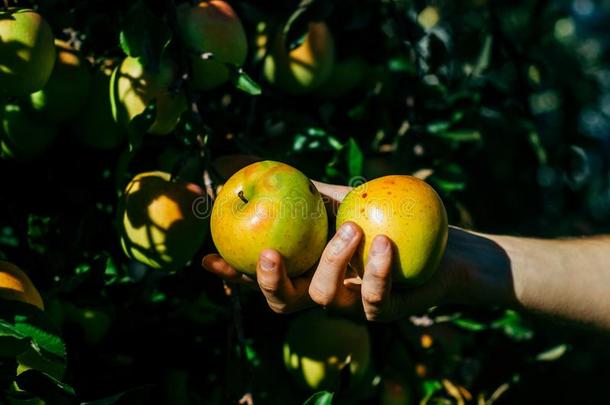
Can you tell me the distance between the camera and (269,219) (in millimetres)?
976

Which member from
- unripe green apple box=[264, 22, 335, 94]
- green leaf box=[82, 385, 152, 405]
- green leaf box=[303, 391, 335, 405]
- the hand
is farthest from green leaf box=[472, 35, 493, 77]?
green leaf box=[82, 385, 152, 405]

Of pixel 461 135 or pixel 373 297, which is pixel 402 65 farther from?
pixel 373 297

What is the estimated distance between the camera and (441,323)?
1.55 meters

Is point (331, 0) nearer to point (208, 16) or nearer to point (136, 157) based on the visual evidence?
point (208, 16)

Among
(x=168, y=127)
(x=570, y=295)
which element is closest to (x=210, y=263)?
(x=168, y=127)

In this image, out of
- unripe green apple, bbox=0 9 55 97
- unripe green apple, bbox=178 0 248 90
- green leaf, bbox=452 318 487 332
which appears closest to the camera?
unripe green apple, bbox=0 9 55 97

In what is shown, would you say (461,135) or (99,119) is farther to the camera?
(461,135)

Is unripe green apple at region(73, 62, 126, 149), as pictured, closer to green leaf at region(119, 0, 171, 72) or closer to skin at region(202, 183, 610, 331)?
green leaf at region(119, 0, 171, 72)

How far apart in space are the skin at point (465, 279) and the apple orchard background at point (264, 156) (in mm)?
81

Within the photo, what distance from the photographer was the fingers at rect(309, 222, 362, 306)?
3.14 ft

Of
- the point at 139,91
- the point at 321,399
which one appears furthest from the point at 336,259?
the point at 139,91

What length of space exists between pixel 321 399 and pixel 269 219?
28 cm

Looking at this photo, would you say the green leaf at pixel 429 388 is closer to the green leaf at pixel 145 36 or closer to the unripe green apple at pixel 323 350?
the unripe green apple at pixel 323 350

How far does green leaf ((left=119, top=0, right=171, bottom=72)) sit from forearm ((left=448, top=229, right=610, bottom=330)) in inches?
23.5
